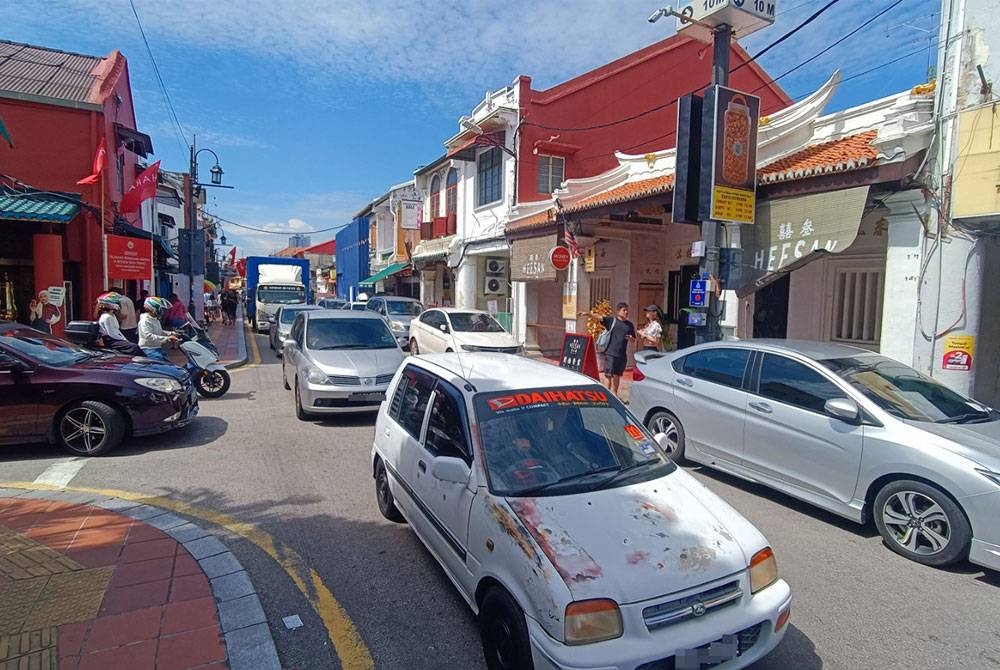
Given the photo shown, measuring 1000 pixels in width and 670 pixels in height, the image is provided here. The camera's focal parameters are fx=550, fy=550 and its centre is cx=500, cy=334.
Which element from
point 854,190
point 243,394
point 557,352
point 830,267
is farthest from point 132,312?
point 830,267

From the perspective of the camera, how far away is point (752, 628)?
263 centimetres

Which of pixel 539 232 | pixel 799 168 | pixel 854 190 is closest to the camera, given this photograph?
pixel 854 190

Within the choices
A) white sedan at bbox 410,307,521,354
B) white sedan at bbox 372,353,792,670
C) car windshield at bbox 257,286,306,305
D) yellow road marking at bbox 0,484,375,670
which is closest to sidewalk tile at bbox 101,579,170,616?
yellow road marking at bbox 0,484,375,670

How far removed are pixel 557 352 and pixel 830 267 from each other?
8.13m

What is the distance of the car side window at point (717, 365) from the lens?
5.74m

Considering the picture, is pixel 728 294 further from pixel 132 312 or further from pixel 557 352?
pixel 132 312

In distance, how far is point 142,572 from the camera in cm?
361

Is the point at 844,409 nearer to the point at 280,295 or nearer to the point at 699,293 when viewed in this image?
the point at 699,293

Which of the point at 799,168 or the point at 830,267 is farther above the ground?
the point at 799,168

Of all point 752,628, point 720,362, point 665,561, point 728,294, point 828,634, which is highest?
point 728,294

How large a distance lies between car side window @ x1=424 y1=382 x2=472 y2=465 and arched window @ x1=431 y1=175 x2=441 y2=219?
20.8m

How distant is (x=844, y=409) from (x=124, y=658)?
16.9ft

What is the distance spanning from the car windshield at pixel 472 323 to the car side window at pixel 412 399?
8723 millimetres

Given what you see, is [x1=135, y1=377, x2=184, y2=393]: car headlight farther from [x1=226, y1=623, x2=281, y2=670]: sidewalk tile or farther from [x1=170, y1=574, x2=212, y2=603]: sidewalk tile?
[x1=226, y1=623, x2=281, y2=670]: sidewalk tile
